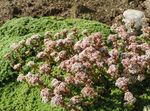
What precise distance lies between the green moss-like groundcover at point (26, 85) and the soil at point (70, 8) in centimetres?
58

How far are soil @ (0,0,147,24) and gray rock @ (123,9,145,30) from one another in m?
0.29

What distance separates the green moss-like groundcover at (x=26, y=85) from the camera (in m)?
5.04

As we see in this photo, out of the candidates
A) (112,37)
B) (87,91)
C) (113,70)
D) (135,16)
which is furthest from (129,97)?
(135,16)

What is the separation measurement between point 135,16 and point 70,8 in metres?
1.30

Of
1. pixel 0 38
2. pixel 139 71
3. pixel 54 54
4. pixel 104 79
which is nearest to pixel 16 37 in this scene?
pixel 0 38

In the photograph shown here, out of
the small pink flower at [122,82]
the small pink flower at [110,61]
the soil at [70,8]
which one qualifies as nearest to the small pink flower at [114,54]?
the small pink flower at [110,61]

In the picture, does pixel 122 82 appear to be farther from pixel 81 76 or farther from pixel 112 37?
pixel 112 37

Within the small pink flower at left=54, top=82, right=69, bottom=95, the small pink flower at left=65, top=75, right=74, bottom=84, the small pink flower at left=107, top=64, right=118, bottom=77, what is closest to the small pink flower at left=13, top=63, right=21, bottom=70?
the small pink flower at left=65, top=75, right=74, bottom=84

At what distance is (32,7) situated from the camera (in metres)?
7.86

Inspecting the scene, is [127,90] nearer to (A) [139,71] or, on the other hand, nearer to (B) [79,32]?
(A) [139,71]

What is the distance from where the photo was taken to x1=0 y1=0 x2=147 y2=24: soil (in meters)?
7.59

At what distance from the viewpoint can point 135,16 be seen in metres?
7.11

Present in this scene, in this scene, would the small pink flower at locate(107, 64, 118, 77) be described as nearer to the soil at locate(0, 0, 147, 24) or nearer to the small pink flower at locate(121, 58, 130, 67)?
the small pink flower at locate(121, 58, 130, 67)

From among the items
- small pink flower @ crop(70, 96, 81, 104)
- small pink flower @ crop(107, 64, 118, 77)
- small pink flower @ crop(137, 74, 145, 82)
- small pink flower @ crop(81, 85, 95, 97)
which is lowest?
small pink flower @ crop(70, 96, 81, 104)
